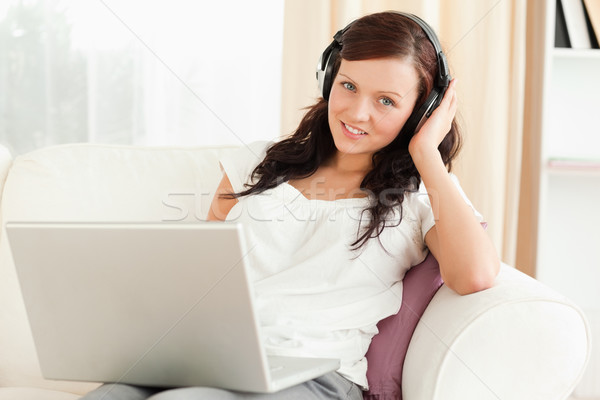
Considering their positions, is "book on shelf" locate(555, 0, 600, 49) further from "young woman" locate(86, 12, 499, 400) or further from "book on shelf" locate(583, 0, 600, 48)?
"young woman" locate(86, 12, 499, 400)

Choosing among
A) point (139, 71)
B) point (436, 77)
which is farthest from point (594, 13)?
point (139, 71)

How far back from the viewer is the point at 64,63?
7.20ft

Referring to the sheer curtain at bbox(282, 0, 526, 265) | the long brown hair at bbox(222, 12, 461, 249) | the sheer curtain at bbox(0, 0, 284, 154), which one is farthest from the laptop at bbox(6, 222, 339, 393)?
the sheer curtain at bbox(0, 0, 284, 154)

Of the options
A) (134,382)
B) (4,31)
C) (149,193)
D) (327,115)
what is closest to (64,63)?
(4,31)

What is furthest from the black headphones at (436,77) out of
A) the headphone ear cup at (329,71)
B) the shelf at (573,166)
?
the shelf at (573,166)

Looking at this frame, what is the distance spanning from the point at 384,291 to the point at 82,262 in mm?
601

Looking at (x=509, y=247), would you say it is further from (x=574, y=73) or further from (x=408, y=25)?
(x=408, y=25)

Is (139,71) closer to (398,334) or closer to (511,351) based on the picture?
(398,334)

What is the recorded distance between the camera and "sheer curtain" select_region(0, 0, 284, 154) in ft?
7.10

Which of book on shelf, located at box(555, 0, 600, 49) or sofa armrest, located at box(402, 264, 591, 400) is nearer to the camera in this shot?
sofa armrest, located at box(402, 264, 591, 400)

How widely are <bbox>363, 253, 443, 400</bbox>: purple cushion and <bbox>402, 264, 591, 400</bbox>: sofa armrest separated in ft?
0.36

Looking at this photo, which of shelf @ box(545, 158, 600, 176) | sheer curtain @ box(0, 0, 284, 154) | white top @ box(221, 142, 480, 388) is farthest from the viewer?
sheer curtain @ box(0, 0, 284, 154)

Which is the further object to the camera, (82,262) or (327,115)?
(327,115)

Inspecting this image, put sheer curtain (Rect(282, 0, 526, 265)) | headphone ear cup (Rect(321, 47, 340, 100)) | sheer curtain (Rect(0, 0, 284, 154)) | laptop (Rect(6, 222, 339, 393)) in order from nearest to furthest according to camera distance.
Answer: laptop (Rect(6, 222, 339, 393))
headphone ear cup (Rect(321, 47, 340, 100))
sheer curtain (Rect(282, 0, 526, 265))
sheer curtain (Rect(0, 0, 284, 154))
